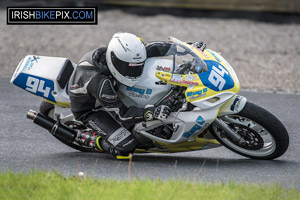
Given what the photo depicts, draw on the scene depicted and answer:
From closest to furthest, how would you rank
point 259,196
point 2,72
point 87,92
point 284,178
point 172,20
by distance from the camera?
point 259,196, point 284,178, point 87,92, point 2,72, point 172,20

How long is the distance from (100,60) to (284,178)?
2207 mm

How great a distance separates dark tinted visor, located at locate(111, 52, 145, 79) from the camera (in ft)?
19.2

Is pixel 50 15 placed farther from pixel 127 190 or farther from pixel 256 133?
pixel 127 190

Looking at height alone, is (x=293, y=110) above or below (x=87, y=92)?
below

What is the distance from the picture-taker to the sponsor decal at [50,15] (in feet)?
44.3

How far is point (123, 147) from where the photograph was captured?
20.5 feet

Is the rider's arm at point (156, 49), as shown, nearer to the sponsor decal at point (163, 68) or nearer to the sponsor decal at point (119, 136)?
the sponsor decal at point (163, 68)

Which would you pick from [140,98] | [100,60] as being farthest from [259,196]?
[100,60]

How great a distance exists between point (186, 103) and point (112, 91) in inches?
29.8

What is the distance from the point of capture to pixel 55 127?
6582 mm

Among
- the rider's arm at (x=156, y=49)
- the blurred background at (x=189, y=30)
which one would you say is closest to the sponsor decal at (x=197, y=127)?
the rider's arm at (x=156, y=49)

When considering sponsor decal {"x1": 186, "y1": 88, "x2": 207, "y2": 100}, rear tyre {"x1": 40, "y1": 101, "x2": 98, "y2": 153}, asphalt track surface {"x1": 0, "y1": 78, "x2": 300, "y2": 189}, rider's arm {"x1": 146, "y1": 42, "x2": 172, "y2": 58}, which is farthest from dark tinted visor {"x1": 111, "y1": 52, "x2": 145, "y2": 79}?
rear tyre {"x1": 40, "y1": 101, "x2": 98, "y2": 153}

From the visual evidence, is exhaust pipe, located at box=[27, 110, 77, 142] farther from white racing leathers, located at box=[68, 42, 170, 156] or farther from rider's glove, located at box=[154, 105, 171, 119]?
rider's glove, located at box=[154, 105, 171, 119]

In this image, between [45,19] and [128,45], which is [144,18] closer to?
[45,19]
